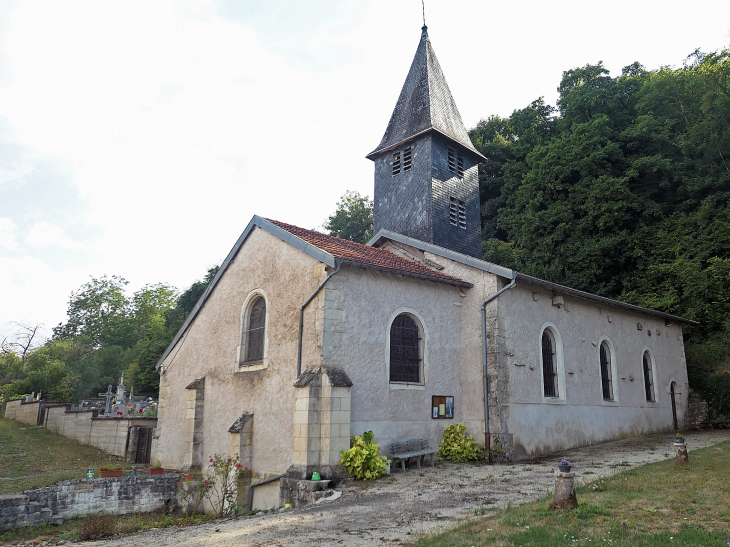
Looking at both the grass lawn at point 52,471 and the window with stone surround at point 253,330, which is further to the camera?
the window with stone surround at point 253,330

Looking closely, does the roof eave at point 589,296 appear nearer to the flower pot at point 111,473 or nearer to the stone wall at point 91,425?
the flower pot at point 111,473

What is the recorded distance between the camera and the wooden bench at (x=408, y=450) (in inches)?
431

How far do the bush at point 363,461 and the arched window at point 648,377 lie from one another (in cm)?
1320

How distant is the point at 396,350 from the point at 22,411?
23649 millimetres

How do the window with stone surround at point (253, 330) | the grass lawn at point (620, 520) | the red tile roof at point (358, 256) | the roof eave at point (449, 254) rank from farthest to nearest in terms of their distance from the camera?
the roof eave at point (449, 254)
the window with stone surround at point (253, 330)
the red tile roof at point (358, 256)
the grass lawn at point (620, 520)

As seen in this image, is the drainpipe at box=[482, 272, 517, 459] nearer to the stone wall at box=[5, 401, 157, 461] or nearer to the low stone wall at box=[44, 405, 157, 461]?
the stone wall at box=[5, 401, 157, 461]

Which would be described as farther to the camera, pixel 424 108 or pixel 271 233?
pixel 424 108

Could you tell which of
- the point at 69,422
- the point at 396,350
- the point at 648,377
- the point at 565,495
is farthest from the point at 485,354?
the point at 69,422

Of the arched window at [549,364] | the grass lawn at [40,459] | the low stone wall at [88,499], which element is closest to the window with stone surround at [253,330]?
the low stone wall at [88,499]

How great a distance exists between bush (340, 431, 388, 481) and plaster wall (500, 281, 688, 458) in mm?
3727

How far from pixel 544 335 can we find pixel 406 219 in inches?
236

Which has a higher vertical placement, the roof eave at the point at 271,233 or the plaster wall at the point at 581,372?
the roof eave at the point at 271,233

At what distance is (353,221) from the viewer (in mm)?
40781

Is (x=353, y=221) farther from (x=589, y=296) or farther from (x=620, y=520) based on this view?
(x=620, y=520)
